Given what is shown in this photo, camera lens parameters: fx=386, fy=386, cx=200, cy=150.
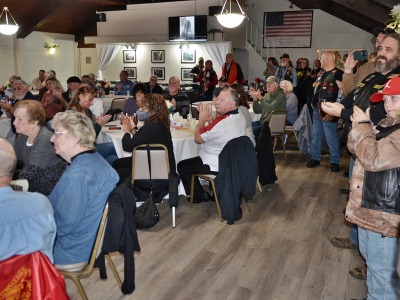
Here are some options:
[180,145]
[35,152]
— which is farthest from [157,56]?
[35,152]

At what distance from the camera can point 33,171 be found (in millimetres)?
2668

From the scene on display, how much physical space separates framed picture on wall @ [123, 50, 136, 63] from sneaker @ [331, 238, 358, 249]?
10.6 meters

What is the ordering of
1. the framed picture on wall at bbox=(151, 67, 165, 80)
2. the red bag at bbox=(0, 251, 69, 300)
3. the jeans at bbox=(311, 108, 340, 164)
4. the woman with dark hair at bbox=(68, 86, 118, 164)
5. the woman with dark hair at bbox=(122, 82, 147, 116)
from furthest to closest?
the framed picture on wall at bbox=(151, 67, 165, 80), the woman with dark hair at bbox=(122, 82, 147, 116), the jeans at bbox=(311, 108, 340, 164), the woman with dark hair at bbox=(68, 86, 118, 164), the red bag at bbox=(0, 251, 69, 300)

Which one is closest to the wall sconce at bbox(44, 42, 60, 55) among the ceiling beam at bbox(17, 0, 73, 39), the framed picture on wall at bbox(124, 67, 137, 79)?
the ceiling beam at bbox(17, 0, 73, 39)

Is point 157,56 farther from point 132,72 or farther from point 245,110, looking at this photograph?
point 245,110

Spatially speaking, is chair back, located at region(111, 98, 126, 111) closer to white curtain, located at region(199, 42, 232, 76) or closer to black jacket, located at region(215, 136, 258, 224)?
black jacket, located at region(215, 136, 258, 224)

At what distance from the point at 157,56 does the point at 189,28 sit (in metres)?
1.69

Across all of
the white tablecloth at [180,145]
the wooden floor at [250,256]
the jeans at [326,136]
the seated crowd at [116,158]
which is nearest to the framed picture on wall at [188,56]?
the jeans at [326,136]

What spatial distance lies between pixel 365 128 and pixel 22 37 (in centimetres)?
1279

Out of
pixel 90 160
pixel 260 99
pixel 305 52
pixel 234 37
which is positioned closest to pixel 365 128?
pixel 90 160

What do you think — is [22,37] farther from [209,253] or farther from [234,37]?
[209,253]

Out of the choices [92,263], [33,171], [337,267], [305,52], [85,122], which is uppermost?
A: [305,52]

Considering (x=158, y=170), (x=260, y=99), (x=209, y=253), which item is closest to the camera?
(x=209, y=253)

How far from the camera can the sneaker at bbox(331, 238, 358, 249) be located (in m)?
3.48
